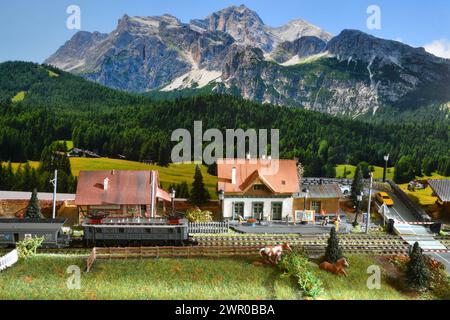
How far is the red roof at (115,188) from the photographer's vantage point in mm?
38594

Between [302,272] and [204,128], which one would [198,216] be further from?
[204,128]

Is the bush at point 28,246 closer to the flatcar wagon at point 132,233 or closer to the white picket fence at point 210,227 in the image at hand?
the flatcar wagon at point 132,233

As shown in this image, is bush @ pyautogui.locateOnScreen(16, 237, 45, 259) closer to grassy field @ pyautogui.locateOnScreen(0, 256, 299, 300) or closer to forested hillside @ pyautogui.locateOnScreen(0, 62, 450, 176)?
grassy field @ pyautogui.locateOnScreen(0, 256, 299, 300)

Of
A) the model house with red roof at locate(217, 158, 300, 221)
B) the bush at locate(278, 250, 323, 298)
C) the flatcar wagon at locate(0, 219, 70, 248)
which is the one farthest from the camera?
the model house with red roof at locate(217, 158, 300, 221)

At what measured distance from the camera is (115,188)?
130 feet

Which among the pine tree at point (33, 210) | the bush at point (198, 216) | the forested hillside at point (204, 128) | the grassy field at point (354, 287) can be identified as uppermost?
the forested hillside at point (204, 128)

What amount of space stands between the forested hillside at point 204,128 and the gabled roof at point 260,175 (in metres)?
27.9

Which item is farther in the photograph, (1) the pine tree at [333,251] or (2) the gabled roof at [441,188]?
(2) the gabled roof at [441,188]

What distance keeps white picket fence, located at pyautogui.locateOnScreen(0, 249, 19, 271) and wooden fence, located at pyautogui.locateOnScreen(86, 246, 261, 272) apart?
5.02m

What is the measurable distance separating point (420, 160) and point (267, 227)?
5046cm

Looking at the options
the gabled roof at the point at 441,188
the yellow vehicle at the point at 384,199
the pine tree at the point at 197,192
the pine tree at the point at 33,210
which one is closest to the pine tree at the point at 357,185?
the yellow vehicle at the point at 384,199

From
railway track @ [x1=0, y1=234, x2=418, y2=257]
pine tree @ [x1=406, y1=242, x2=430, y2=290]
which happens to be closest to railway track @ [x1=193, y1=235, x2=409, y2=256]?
railway track @ [x1=0, y1=234, x2=418, y2=257]

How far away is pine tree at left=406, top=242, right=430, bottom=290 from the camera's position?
27.1m
